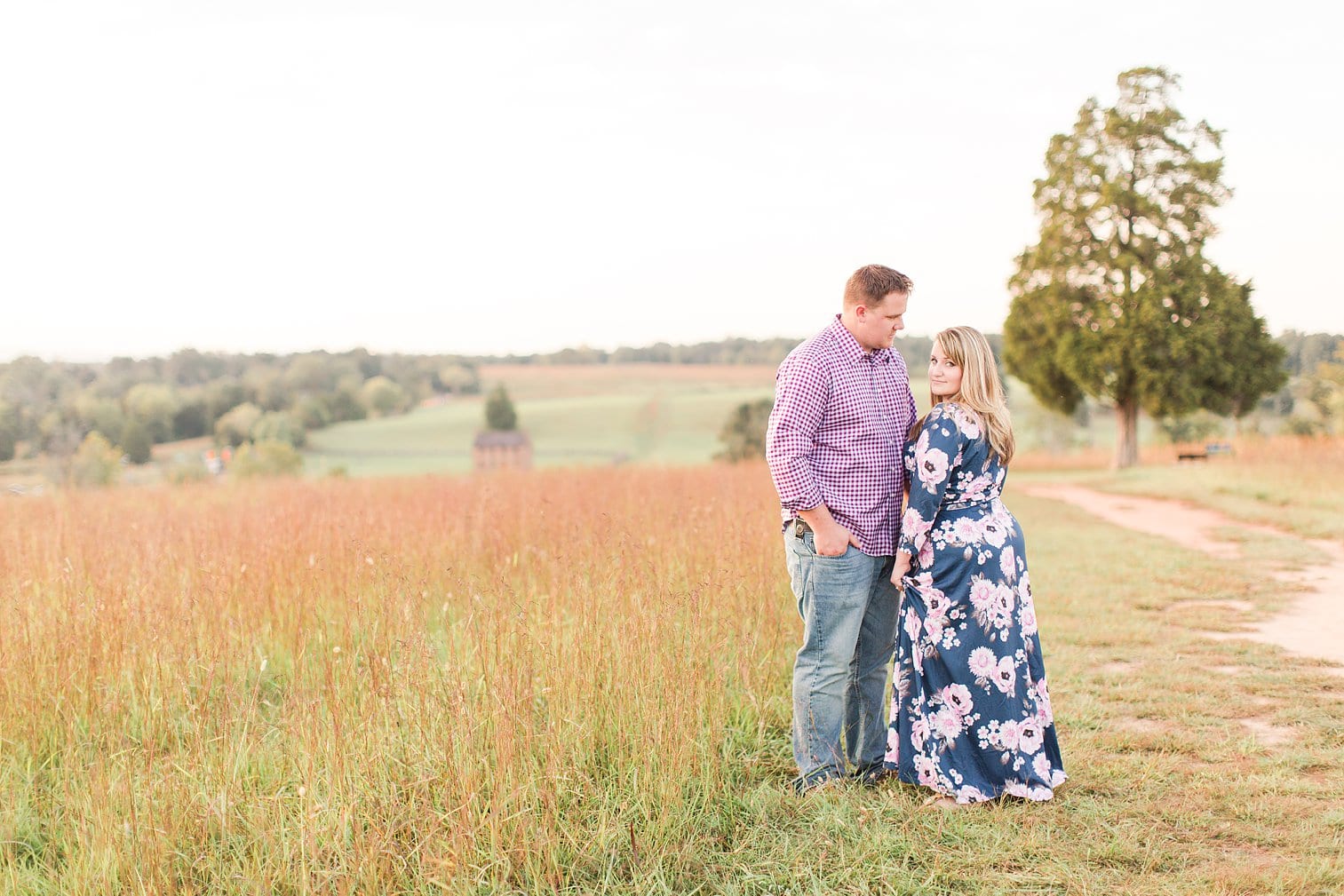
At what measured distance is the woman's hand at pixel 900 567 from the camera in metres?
4.06

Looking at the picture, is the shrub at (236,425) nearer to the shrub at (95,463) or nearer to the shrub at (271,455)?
the shrub at (271,455)

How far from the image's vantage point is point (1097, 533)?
13.6m

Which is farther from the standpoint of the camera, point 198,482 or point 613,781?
point 198,482

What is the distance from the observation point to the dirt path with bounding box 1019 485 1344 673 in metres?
7.24

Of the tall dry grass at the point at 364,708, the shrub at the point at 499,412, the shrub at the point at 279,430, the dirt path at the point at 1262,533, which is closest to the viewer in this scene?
the tall dry grass at the point at 364,708

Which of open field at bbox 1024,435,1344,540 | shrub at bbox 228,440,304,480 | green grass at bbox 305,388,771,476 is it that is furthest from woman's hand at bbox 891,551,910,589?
green grass at bbox 305,388,771,476

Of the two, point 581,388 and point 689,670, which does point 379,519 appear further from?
point 581,388

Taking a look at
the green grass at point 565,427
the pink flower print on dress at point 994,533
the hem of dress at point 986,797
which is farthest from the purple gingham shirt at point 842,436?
the green grass at point 565,427

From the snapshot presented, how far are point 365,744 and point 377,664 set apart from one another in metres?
0.44

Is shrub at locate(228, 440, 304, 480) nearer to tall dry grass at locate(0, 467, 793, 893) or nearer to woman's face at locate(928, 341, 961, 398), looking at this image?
tall dry grass at locate(0, 467, 793, 893)

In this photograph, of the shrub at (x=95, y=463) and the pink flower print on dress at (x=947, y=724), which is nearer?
the pink flower print on dress at (x=947, y=724)

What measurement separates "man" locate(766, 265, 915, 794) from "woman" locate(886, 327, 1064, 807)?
0.44 feet

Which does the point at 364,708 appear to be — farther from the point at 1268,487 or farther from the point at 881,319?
the point at 1268,487

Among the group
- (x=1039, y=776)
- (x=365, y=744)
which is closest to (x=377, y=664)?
(x=365, y=744)
